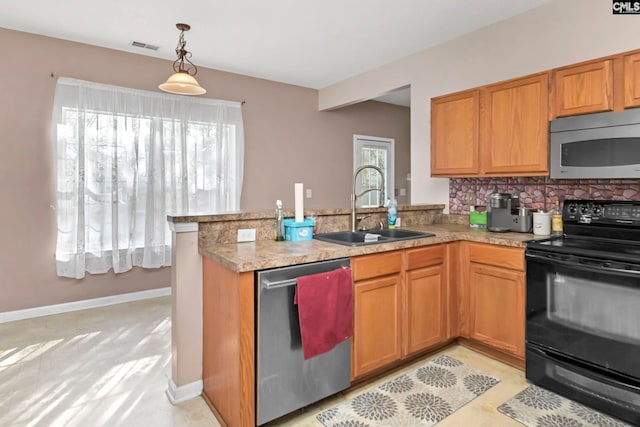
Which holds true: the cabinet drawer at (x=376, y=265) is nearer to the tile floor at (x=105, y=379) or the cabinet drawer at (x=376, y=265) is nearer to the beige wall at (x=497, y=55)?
the tile floor at (x=105, y=379)

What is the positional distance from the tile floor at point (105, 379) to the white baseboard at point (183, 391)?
3cm

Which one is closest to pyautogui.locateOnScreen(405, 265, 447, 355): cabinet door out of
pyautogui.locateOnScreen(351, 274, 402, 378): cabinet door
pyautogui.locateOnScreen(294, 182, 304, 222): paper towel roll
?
pyautogui.locateOnScreen(351, 274, 402, 378): cabinet door

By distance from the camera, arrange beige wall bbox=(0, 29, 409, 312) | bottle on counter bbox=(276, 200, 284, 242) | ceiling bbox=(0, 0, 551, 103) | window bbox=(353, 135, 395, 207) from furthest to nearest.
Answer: window bbox=(353, 135, 395, 207), beige wall bbox=(0, 29, 409, 312), ceiling bbox=(0, 0, 551, 103), bottle on counter bbox=(276, 200, 284, 242)

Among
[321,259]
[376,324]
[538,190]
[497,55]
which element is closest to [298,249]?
[321,259]

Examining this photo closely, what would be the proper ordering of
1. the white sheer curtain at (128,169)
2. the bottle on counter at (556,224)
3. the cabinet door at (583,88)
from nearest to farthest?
1. the cabinet door at (583,88)
2. the bottle on counter at (556,224)
3. the white sheer curtain at (128,169)

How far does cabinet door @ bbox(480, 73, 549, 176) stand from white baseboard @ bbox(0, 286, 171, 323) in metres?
3.66

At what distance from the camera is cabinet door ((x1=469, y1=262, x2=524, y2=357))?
7.65ft

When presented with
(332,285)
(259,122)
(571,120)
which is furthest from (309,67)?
(332,285)

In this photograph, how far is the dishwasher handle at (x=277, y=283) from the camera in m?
1.70

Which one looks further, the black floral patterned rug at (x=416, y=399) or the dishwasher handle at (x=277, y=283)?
the black floral patterned rug at (x=416, y=399)

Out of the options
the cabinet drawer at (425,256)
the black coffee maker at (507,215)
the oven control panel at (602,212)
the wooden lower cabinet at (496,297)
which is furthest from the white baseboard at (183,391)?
the oven control panel at (602,212)

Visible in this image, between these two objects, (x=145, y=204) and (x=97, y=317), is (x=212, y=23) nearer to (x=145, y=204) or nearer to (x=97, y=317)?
(x=145, y=204)

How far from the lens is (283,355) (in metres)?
1.79

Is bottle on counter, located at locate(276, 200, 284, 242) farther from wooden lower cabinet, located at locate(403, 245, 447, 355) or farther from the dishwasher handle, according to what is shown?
wooden lower cabinet, located at locate(403, 245, 447, 355)
